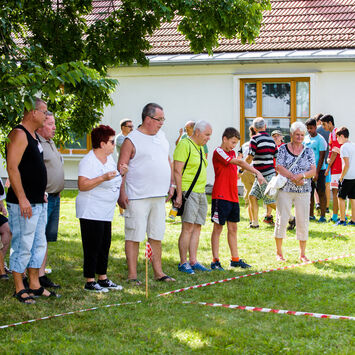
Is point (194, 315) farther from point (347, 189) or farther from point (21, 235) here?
point (347, 189)

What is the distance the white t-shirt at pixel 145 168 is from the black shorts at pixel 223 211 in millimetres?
1138

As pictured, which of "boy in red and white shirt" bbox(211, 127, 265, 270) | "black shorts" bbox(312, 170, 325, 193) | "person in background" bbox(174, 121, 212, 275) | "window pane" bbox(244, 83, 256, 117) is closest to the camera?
"person in background" bbox(174, 121, 212, 275)

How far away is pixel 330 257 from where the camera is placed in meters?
9.26

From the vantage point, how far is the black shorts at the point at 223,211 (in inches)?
333

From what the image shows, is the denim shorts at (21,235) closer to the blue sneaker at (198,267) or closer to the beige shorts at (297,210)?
the blue sneaker at (198,267)

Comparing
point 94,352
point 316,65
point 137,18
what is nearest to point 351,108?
point 316,65

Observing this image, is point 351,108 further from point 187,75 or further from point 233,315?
point 233,315

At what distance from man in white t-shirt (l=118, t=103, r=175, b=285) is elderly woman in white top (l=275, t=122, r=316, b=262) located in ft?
6.16

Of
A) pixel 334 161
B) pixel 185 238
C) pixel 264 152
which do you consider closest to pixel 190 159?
pixel 185 238

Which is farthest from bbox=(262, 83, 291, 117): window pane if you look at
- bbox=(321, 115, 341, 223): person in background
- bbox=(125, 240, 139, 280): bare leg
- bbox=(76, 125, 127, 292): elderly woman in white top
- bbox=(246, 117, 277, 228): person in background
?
bbox=(76, 125, 127, 292): elderly woman in white top

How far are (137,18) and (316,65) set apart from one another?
8993 millimetres

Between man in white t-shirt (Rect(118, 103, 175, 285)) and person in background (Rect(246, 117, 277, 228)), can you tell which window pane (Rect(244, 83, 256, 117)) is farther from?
man in white t-shirt (Rect(118, 103, 175, 285))

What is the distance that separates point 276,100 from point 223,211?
9958 mm

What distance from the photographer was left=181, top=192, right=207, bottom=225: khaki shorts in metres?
8.23
